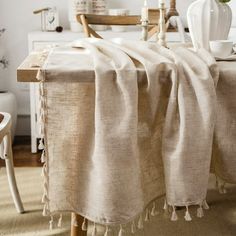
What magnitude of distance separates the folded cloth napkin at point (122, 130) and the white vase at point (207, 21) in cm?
34

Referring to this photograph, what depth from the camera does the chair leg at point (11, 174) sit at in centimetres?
221

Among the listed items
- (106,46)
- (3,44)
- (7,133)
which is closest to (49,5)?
(3,44)

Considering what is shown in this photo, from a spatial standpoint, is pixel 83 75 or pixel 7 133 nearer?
pixel 83 75

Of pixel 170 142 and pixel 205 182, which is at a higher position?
pixel 170 142

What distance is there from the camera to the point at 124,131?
4.53 feet

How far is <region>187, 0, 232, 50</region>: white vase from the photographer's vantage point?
1794 mm

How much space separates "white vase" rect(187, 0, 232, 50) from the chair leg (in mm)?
946

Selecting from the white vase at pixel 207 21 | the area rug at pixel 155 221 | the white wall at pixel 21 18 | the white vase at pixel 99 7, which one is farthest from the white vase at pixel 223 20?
the white wall at pixel 21 18

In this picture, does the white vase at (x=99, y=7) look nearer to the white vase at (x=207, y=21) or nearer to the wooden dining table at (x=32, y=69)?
the white vase at (x=207, y=21)

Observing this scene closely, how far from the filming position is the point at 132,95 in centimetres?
137

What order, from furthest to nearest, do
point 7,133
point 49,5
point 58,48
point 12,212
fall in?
point 49,5, point 12,212, point 7,133, point 58,48

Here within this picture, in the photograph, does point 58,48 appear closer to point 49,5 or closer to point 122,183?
point 122,183

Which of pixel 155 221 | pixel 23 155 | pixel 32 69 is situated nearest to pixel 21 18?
pixel 23 155

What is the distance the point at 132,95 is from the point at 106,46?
0.33 metres
